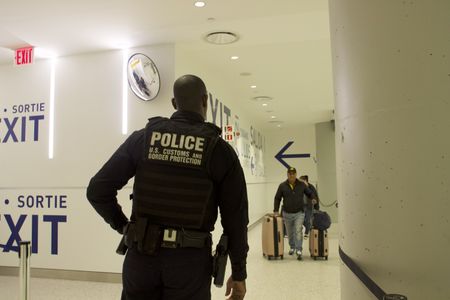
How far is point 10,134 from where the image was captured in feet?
20.1

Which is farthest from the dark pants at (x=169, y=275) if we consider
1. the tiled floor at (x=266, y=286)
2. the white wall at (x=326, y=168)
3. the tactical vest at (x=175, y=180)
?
the white wall at (x=326, y=168)

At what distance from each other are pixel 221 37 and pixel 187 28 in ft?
1.76

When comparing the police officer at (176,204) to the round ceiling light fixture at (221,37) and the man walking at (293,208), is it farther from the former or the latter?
the man walking at (293,208)

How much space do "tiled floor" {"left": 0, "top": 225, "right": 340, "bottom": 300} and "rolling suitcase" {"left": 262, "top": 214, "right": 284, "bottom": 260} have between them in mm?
319

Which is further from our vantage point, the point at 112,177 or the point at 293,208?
the point at 293,208

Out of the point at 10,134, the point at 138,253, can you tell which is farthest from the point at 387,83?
the point at 10,134

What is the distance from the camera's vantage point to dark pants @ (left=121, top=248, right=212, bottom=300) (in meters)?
1.68

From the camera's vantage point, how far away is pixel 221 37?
5164mm

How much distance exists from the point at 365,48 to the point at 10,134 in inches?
238

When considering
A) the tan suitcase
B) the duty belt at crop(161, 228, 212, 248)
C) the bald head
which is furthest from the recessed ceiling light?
the duty belt at crop(161, 228, 212, 248)

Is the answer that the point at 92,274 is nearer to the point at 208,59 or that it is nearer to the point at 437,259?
the point at 208,59

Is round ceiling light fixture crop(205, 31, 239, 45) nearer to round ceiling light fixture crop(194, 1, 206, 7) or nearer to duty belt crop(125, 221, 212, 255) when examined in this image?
round ceiling light fixture crop(194, 1, 206, 7)

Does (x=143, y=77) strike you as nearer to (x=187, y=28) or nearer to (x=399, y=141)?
(x=187, y=28)

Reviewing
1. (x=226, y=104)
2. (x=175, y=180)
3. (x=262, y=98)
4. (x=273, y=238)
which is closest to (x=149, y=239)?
(x=175, y=180)
